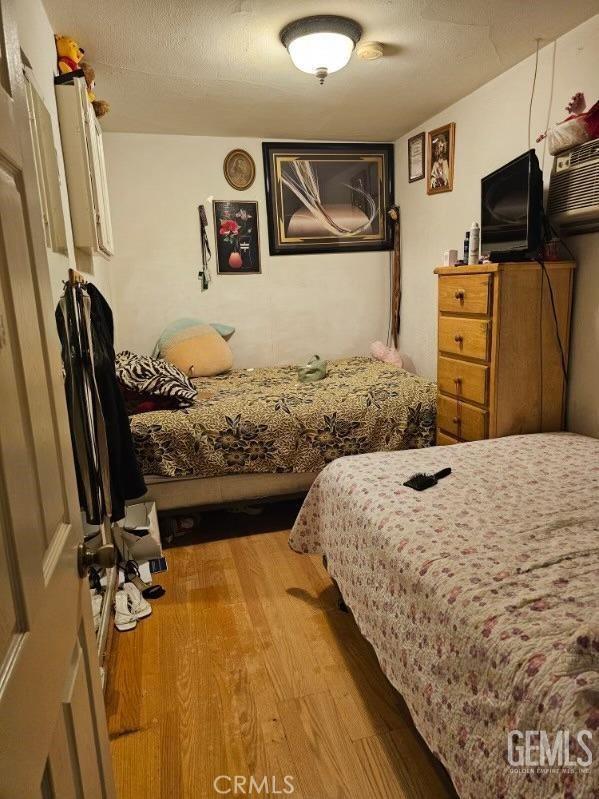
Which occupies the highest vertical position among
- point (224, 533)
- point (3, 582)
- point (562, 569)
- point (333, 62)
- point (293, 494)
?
point (333, 62)

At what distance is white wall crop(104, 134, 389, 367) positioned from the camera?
399cm

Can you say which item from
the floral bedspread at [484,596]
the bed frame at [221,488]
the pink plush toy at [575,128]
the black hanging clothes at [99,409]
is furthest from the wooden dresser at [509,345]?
the black hanging clothes at [99,409]

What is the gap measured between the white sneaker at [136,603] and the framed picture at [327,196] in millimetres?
2894

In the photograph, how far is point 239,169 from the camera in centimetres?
414

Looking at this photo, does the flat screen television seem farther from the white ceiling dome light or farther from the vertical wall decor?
the vertical wall decor

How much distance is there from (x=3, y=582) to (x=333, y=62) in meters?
2.62

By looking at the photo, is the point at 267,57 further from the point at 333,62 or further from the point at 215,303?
the point at 215,303

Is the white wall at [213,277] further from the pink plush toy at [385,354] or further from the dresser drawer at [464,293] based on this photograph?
the dresser drawer at [464,293]

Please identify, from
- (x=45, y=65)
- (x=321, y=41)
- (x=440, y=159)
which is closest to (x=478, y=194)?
(x=440, y=159)

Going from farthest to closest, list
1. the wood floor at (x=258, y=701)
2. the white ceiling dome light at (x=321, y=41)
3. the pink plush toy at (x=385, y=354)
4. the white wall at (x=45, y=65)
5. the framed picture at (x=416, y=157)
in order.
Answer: the pink plush toy at (x=385, y=354), the framed picture at (x=416, y=157), the white ceiling dome light at (x=321, y=41), the white wall at (x=45, y=65), the wood floor at (x=258, y=701)

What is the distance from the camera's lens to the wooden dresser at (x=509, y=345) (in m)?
2.46

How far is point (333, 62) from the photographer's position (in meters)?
2.46

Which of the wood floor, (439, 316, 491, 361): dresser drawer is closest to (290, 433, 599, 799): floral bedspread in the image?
the wood floor

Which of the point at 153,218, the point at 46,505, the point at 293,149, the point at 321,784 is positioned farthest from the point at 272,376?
the point at 46,505
